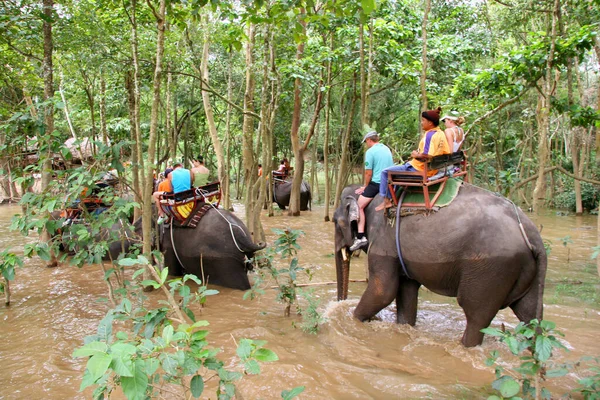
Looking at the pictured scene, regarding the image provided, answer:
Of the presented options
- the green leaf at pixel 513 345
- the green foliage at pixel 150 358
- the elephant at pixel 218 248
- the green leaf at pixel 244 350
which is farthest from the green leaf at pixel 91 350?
the elephant at pixel 218 248

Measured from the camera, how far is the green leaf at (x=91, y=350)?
1.83m

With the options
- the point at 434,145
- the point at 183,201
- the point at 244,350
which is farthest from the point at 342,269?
the point at 244,350

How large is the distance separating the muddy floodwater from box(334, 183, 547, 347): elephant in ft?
1.23

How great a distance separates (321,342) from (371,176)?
2014 mm

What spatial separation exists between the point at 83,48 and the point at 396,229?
290 inches

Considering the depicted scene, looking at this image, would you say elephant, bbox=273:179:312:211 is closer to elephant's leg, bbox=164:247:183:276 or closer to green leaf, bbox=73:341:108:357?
elephant's leg, bbox=164:247:183:276

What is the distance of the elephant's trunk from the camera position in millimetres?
5422

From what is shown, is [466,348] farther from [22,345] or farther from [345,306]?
[22,345]

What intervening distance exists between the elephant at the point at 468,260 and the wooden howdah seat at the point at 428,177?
0.16 meters

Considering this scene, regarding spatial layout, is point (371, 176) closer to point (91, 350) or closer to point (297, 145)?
point (91, 350)

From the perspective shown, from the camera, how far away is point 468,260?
418 cm

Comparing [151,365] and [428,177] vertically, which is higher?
[428,177]

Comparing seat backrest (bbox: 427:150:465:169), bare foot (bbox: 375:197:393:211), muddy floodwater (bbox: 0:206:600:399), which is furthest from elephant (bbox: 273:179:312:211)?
seat backrest (bbox: 427:150:465:169)

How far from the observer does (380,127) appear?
17219 millimetres
